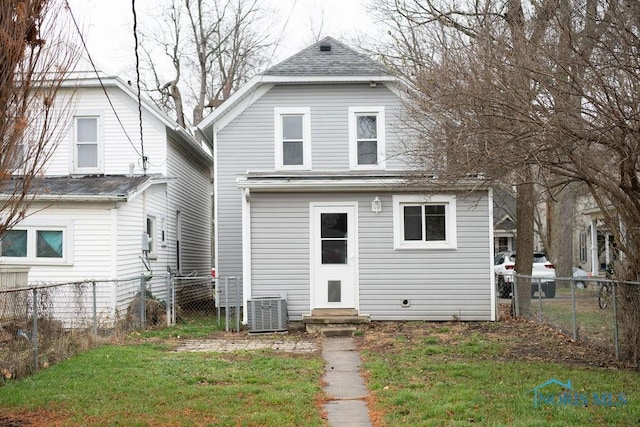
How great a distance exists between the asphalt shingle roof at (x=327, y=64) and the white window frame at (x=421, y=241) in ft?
11.9

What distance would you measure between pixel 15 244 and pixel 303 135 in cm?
751

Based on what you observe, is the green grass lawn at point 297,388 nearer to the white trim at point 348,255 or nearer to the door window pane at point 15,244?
the white trim at point 348,255

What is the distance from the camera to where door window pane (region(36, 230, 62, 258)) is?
15.7m

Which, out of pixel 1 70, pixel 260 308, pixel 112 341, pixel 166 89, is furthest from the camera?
pixel 166 89

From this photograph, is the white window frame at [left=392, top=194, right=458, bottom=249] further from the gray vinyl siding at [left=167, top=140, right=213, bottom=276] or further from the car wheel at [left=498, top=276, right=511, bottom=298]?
the car wheel at [left=498, top=276, right=511, bottom=298]

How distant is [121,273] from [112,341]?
3.23m

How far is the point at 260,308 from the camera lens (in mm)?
14828

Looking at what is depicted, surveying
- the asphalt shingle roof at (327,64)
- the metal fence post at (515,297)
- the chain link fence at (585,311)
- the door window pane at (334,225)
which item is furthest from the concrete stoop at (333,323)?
the asphalt shingle roof at (327,64)

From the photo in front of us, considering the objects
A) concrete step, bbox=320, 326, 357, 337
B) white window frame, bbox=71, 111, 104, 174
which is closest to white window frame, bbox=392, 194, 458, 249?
concrete step, bbox=320, 326, 357, 337

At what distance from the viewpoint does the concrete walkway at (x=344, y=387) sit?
752cm

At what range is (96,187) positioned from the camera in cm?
1612

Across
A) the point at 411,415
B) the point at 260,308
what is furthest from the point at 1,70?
the point at 260,308

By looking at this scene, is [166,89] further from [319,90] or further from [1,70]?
[1,70]

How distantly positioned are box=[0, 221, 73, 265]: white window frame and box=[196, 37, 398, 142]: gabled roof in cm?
452
